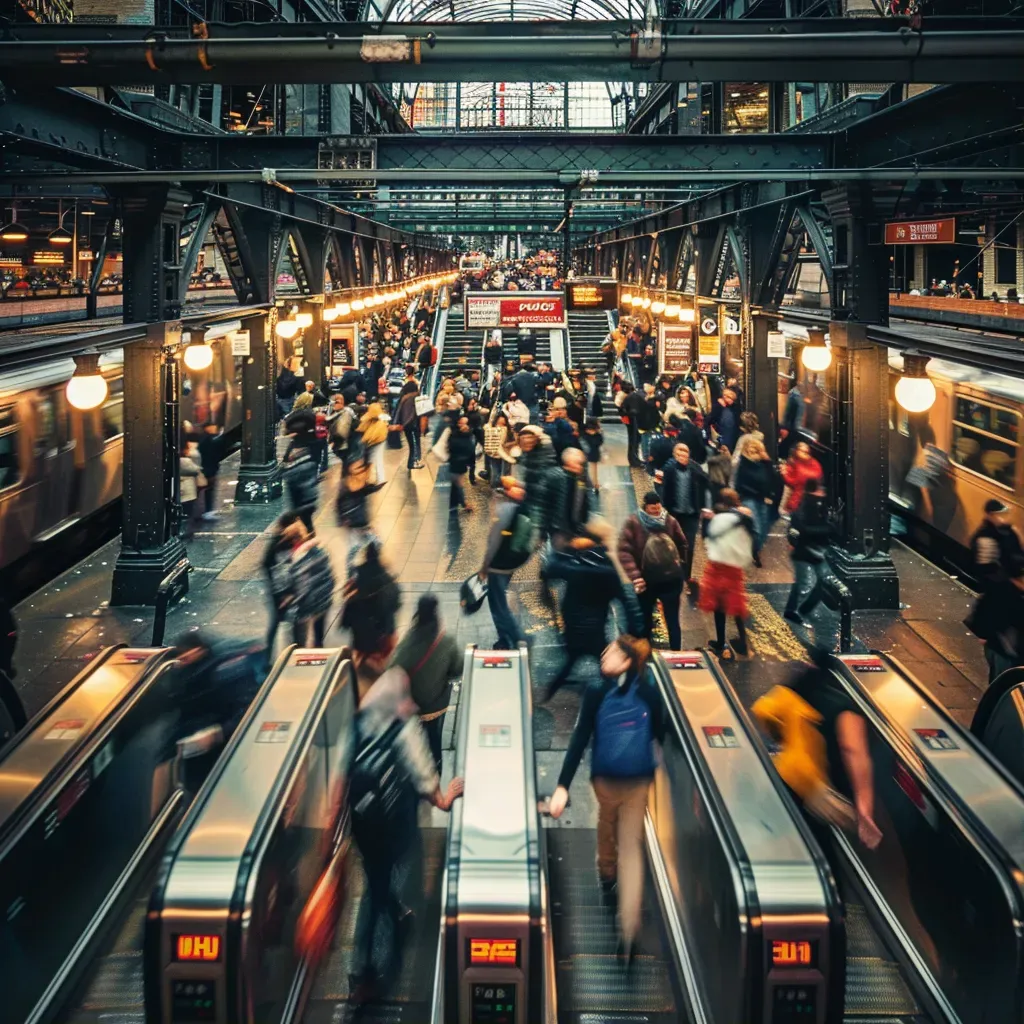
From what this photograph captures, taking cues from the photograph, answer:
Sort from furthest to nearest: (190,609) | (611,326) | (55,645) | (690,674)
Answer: (611,326) → (190,609) → (55,645) → (690,674)

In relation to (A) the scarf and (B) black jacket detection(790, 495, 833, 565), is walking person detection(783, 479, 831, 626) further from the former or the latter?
(A) the scarf

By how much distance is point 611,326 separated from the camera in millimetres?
31766

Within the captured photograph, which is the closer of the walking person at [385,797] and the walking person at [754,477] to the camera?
the walking person at [385,797]

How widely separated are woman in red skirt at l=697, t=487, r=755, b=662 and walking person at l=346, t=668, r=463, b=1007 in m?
4.18

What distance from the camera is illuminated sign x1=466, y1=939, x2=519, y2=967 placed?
3934 millimetres

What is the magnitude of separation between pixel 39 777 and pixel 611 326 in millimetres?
28612

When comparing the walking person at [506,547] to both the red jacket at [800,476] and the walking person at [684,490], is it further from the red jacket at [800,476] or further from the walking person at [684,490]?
the red jacket at [800,476]

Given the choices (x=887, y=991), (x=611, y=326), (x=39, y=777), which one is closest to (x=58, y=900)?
(x=39, y=777)

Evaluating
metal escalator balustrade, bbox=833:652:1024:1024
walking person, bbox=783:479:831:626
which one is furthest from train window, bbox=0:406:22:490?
metal escalator balustrade, bbox=833:652:1024:1024

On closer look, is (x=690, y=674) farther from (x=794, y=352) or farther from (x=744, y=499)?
(x=794, y=352)

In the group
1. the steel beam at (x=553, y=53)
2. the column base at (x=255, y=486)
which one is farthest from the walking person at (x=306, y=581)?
the column base at (x=255, y=486)

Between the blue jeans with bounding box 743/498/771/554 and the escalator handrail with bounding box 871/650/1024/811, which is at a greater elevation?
the blue jeans with bounding box 743/498/771/554

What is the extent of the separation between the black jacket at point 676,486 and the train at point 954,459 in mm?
1388

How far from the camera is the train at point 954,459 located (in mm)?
10594
